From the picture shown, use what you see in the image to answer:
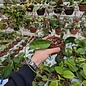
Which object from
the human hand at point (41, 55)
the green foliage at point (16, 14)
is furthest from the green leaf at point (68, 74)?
the green foliage at point (16, 14)

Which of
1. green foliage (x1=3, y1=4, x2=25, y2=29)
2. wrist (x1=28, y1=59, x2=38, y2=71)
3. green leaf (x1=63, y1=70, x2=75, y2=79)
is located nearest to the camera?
green leaf (x1=63, y1=70, x2=75, y2=79)

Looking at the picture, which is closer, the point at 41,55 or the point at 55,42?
the point at 41,55

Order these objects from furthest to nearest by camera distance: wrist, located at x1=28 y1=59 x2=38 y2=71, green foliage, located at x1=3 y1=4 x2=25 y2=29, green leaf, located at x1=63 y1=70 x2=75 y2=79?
1. green foliage, located at x1=3 y1=4 x2=25 y2=29
2. wrist, located at x1=28 y1=59 x2=38 y2=71
3. green leaf, located at x1=63 y1=70 x2=75 y2=79

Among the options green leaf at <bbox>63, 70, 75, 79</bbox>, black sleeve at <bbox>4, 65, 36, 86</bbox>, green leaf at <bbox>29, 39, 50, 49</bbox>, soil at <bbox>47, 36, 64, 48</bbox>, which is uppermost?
green leaf at <bbox>29, 39, 50, 49</bbox>

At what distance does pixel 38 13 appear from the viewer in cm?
272

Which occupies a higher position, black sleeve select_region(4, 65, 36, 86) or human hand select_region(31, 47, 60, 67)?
human hand select_region(31, 47, 60, 67)

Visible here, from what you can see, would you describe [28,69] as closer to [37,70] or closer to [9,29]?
[37,70]

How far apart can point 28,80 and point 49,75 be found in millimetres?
78

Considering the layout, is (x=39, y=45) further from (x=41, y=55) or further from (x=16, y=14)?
(x=16, y=14)

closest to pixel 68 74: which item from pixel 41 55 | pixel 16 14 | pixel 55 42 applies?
pixel 41 55

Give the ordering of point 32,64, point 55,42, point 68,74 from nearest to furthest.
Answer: point 68,74 < point 32,64 < point 55,42

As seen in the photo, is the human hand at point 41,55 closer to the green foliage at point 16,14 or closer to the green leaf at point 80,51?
the green leaf at point 80,51

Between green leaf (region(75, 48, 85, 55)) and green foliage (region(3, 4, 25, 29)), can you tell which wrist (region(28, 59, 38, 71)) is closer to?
green leaf (region(75, 48, 85, 55))

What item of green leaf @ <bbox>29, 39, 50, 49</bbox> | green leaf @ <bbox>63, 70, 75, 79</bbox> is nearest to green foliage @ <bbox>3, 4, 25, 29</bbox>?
green leaf @ <bbox>29, 39, 50, 49</bbox>
